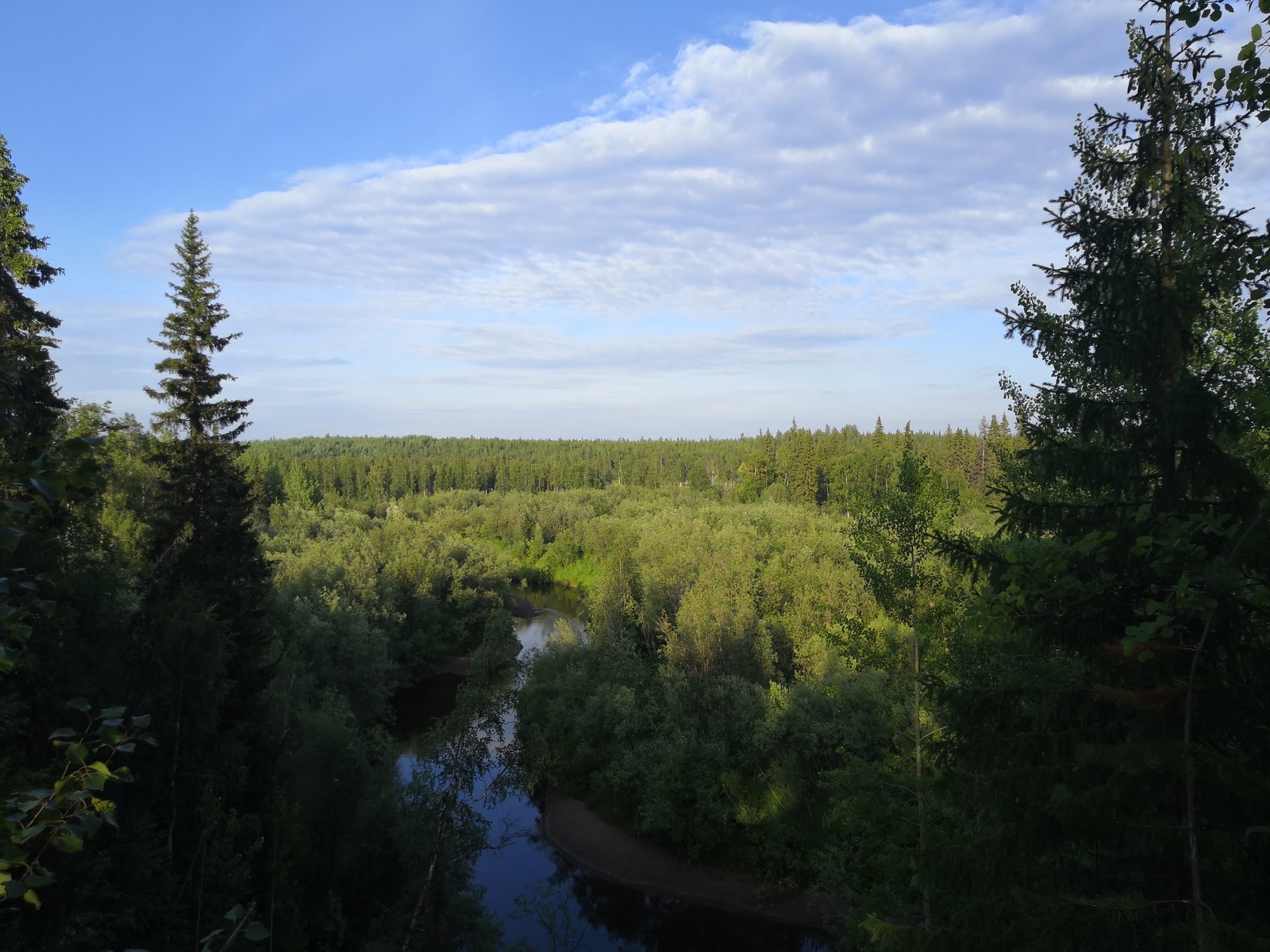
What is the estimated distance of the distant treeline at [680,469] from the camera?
69.4 m

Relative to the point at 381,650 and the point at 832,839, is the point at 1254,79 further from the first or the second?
the point at 381,650

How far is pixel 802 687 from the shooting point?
22844 millimetres

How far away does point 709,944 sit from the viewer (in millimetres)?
18828

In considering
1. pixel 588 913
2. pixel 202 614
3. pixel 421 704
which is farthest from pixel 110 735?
pixel 421 704

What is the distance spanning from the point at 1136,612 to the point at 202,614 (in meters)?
14.4

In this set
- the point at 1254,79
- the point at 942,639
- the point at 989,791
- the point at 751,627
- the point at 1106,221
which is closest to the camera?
the point at 1254,79

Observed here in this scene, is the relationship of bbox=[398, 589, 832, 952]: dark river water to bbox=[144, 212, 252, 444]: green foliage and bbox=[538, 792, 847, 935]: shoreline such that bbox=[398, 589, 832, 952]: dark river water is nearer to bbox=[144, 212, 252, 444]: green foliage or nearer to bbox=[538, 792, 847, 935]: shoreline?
bbox=[538, 792, 847, 935]: shoreline

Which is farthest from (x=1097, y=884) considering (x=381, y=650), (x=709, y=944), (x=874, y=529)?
(x=381, y=650)

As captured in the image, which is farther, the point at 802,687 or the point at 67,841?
the point at 802,687

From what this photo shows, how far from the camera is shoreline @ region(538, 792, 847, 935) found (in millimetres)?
19625

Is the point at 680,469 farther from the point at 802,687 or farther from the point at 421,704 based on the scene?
the point at 802,687

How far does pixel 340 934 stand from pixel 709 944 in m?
9.59

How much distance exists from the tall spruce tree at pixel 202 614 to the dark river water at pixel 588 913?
561cm


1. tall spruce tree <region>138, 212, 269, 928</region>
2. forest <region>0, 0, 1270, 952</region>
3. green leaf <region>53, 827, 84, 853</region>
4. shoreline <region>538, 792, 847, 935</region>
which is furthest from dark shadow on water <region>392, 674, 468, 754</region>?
green leaf <region>53, 827, 84, 853</region>
